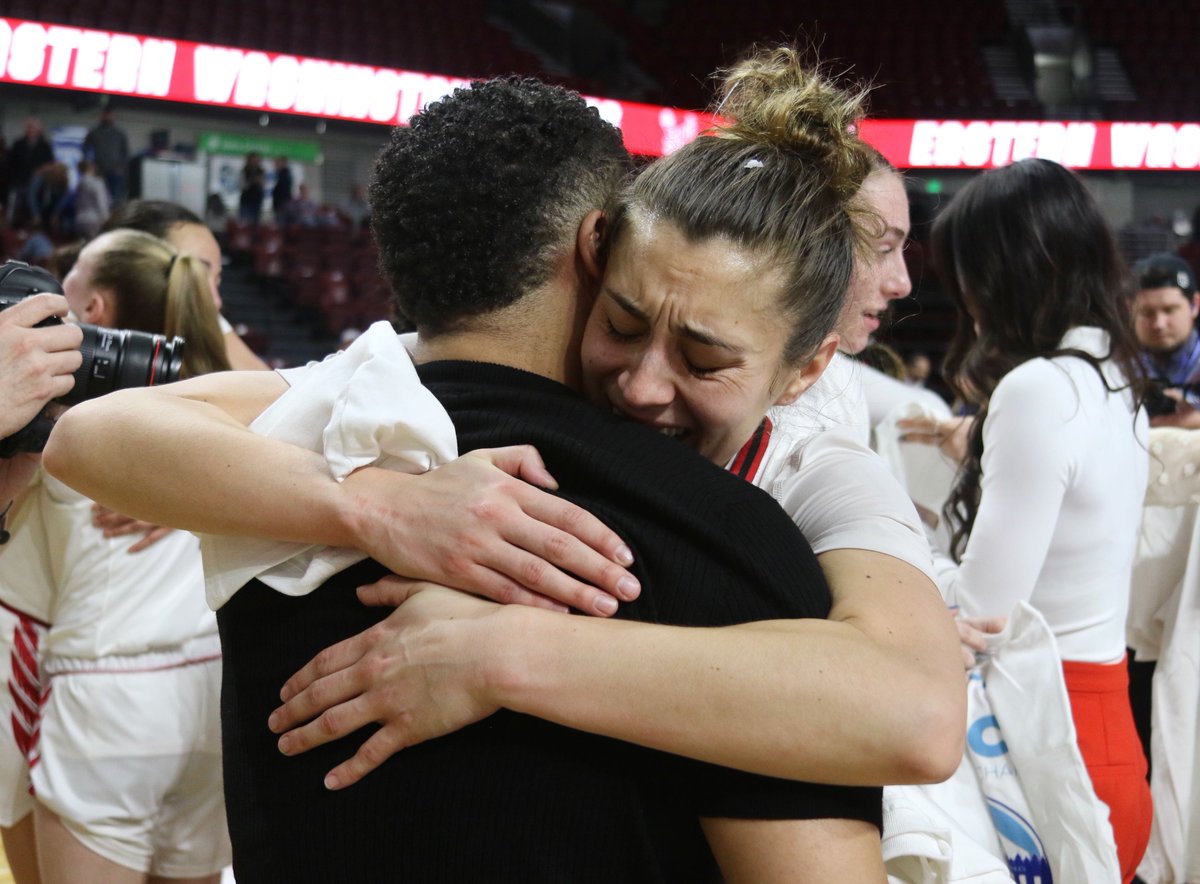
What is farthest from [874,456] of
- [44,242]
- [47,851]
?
[44,242]

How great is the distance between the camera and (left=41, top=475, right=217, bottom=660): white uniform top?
1.98m

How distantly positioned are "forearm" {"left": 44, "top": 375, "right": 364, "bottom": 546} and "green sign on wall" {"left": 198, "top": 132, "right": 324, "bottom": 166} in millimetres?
12596

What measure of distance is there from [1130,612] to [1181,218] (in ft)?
47.4

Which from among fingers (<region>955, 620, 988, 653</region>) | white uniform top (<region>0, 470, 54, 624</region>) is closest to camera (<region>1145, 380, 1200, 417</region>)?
fingers (<region>955, 620, 988, 653</region>)

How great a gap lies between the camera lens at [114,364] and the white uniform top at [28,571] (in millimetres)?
466

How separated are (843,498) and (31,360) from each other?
3.93 feet

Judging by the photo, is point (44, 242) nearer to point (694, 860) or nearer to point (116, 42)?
point (116, 42)

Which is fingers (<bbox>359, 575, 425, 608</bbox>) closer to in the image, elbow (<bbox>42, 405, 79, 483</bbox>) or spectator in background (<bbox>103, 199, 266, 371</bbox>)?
elbow (<bbox>42, 405, 79, 483</bbox>)

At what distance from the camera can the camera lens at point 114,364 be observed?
1.71m

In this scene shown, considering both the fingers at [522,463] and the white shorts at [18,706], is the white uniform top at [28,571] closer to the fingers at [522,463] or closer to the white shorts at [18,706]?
the white shorts at [18,706]

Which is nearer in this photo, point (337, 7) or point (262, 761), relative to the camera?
point (262, 761)

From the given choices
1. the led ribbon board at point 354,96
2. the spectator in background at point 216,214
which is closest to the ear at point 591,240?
the led ribbon board at point 354,96

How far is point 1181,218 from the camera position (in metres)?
15.1

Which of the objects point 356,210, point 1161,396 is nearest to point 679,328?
point 1161,396
